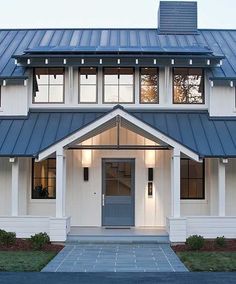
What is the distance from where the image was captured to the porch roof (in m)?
15.7

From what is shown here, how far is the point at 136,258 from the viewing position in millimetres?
12555

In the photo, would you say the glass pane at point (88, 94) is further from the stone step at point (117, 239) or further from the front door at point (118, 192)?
the stone step at point (117, 239)

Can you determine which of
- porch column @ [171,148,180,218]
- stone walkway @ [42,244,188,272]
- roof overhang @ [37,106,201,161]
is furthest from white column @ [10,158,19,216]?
porch column @ [171,148,180,218]

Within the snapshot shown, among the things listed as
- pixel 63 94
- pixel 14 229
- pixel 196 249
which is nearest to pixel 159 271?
pixel 196 249

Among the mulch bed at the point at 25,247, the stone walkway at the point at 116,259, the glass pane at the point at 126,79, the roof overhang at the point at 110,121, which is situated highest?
the glass pane at the point at 126,79

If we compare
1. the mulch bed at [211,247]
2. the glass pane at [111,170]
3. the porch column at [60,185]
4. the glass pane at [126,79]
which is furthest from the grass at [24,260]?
the glass pane at [126,79]

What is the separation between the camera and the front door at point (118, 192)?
1683cm

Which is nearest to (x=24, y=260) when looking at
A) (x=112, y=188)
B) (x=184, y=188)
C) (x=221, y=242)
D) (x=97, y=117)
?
(x=221, y=242)

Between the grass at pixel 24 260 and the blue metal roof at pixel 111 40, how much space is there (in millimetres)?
8020

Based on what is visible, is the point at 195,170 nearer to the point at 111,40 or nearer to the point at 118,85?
the point at 118,85

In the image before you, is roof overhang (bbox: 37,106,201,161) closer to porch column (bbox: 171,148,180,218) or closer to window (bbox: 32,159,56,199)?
porch column (bbox: 171,148,180,218)

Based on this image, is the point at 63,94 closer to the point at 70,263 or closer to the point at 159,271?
the point at 70,263

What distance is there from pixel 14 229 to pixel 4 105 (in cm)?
457

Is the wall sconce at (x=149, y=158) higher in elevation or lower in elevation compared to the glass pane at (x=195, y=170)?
higher
